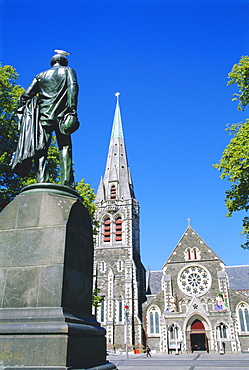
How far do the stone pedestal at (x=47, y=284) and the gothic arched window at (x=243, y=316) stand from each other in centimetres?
3394

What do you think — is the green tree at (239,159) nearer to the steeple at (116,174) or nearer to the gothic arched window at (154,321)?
the gothic arched window at (154,321)

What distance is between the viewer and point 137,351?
34438 mm

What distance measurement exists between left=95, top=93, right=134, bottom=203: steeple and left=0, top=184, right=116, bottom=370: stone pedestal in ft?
128

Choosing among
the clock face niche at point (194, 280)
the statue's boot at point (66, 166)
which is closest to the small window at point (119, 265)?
the clock face niche at point (194, 280)

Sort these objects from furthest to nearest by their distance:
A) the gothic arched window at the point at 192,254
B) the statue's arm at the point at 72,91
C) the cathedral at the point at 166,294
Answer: the gothic arched window at the point at 192,254
the cathedral at the point at 166,294
the statue's arm at the point at 72,91

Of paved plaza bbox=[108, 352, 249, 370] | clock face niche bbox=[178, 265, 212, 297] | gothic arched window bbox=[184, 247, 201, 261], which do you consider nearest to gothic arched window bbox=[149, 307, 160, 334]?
clock face niche bbox=[178, 265, 212, 297]

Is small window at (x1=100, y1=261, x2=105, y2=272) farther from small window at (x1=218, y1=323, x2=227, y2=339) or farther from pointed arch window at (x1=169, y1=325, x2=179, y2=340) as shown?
small window at (x1=218, y1=323, x2=227, y2=339)

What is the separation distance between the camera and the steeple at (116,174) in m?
45.4

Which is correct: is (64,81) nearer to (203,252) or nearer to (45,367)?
(45,367)

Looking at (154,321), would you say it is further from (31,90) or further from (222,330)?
(31,90)

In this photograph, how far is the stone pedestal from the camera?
11.9ft

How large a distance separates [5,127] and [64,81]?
30.8 feet

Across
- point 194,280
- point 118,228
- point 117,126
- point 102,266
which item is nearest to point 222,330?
point 194,280

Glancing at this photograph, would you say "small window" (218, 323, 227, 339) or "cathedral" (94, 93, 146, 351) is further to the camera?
"cathedral" (94, 93, 146, 351)
